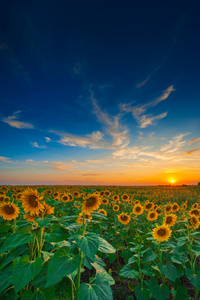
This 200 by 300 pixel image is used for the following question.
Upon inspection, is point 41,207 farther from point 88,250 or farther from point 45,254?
point 88,250

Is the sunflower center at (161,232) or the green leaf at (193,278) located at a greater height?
the sunflower center at (161,232)

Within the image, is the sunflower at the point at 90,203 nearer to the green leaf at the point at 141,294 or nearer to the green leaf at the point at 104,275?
the green leaf at the point at 104,275

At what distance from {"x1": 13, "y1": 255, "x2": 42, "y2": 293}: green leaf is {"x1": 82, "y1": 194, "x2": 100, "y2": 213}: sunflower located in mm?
871

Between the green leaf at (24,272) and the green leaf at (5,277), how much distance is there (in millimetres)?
281

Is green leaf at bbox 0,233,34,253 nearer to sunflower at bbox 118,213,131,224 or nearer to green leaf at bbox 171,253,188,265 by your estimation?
green leaf at bbox 171,253,188,265

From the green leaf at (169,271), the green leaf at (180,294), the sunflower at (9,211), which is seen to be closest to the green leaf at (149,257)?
the green leaf at (169,271)

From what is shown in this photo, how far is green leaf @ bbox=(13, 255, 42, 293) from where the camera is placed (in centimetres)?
188

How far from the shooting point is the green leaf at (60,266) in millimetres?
1797

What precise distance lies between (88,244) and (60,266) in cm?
36

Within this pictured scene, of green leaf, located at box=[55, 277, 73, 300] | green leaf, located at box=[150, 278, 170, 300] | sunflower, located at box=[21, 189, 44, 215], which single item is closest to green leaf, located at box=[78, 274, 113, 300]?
green leaf, located at box=[55, 277, 73, 300]

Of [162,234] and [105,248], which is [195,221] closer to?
[162,234]

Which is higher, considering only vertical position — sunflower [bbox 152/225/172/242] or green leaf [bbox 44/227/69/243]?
green leaf [bbox 44/227/69/243]

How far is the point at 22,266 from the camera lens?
6.75ft

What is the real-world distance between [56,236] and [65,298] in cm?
89
